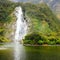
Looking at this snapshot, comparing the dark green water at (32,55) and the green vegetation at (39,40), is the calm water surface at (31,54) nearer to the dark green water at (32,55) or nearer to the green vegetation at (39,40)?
the dark green water at (32,55)

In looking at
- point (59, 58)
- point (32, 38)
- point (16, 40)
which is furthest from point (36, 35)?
point (59, 58)

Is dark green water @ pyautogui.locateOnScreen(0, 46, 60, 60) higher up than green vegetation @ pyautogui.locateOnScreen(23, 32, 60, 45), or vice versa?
green vegetation @ pyautogui.locateOnScreen(23, 32, 60, 45)

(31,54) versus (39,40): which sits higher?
(39,40)

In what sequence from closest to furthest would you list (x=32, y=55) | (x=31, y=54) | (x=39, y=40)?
(x=32, y=55)
(x=31, y=54)
(x=39, y=40)

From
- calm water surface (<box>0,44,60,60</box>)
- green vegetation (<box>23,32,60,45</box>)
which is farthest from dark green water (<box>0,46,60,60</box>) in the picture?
green vegetation (<box>23,32,60,45</box>)

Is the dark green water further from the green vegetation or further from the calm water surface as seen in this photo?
the green vegetation

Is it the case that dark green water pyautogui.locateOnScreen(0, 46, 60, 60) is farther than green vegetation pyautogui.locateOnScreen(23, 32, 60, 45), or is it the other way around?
green vegetation pyautogui.locateOnScreen(23, 32, 60, 45)

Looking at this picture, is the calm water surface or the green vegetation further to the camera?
the green vegetation

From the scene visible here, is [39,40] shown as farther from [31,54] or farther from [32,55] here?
[32,55]

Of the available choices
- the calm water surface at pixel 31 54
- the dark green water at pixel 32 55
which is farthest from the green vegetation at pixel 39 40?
the dark green water at pixel 32 55

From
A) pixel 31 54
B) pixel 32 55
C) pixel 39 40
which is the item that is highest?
pixel 39 40

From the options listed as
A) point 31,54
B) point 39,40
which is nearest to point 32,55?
point 31,54

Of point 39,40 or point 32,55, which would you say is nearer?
point 32,55

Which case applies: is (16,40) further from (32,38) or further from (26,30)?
(32,38)
